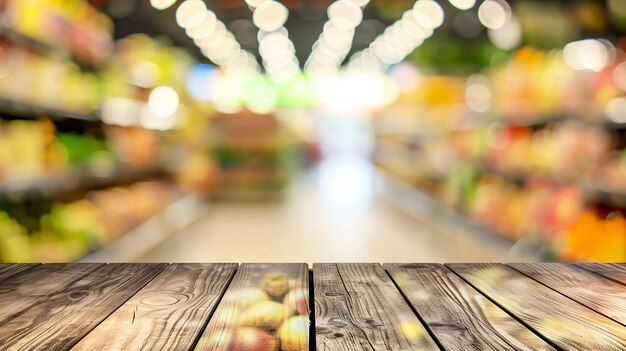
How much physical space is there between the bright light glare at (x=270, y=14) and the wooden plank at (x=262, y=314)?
8164mm

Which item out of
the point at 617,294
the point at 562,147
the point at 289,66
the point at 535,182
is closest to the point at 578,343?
the point at 617,294

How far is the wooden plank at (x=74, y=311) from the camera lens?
110 cm

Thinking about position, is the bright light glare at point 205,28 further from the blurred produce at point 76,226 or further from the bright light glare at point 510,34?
the bright light glare at point 510,34

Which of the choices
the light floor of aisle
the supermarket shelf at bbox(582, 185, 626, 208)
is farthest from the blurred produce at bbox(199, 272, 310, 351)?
the light floor of aisle

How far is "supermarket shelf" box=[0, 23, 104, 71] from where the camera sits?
3.25m

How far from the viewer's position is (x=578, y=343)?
1097 millimetres

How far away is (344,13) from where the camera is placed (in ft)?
34.1

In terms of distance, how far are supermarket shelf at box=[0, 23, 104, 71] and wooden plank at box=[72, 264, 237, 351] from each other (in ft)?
7.24

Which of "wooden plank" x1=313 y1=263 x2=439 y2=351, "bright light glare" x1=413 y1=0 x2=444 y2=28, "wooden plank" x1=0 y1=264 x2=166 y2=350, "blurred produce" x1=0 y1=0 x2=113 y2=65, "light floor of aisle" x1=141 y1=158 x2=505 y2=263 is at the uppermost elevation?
"bright light glare" x1=413 y1=0 x2=444 y2=28

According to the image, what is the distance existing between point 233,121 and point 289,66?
41.9 feet

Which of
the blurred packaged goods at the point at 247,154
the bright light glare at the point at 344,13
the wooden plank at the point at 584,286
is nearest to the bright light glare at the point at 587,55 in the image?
the wooden plank at the point at 584,286

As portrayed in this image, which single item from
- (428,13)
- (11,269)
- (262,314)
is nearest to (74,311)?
(262,314)

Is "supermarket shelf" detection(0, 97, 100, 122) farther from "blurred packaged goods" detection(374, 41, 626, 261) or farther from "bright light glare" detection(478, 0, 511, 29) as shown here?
"bright light glare" detection(478, 0, 511, 29)

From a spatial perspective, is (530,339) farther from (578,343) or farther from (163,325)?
(163,325)
